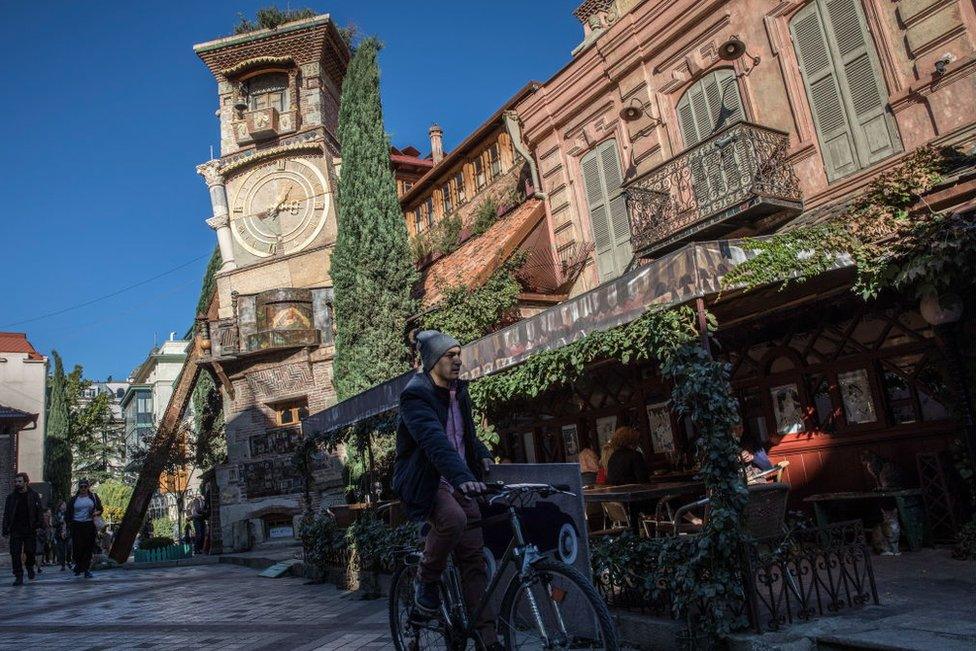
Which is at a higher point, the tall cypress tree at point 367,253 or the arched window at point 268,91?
the arched window at point 268,91

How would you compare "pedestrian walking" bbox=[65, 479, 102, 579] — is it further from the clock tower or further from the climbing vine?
the climbing vine

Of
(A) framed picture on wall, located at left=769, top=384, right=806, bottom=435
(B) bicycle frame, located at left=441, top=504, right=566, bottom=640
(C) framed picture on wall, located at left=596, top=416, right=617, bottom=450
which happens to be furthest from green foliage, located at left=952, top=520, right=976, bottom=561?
(C) framed picture on wall, located at left=596, top=416, right=617, bottom=450

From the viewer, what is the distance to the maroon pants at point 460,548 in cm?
396

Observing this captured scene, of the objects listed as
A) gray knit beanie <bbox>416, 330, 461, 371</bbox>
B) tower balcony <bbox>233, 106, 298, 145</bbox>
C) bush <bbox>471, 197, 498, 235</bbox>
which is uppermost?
tower balcony <bbox>233, 106, 298, 145</bbox>

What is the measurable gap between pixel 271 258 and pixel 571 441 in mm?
13236

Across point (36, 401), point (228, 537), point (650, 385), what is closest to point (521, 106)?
point (650, 385)

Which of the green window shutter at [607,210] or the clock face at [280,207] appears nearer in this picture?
the green window shutter at [607,210]

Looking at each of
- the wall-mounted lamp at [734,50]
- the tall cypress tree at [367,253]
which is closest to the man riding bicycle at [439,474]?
the wall-mounted lamp at [734,50]

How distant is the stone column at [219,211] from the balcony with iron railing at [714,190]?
1615cm

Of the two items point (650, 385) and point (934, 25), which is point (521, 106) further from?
point (934, 25)

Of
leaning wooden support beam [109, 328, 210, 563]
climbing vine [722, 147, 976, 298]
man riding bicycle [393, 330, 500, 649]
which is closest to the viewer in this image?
man riding bicycle [393, 330, 500, 649]

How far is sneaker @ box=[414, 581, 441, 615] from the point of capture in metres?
4.18

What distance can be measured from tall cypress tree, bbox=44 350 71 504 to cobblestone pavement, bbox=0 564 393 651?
24.1m

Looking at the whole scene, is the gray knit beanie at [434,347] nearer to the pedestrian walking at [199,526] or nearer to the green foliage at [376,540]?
the green foliage at [376,540]
